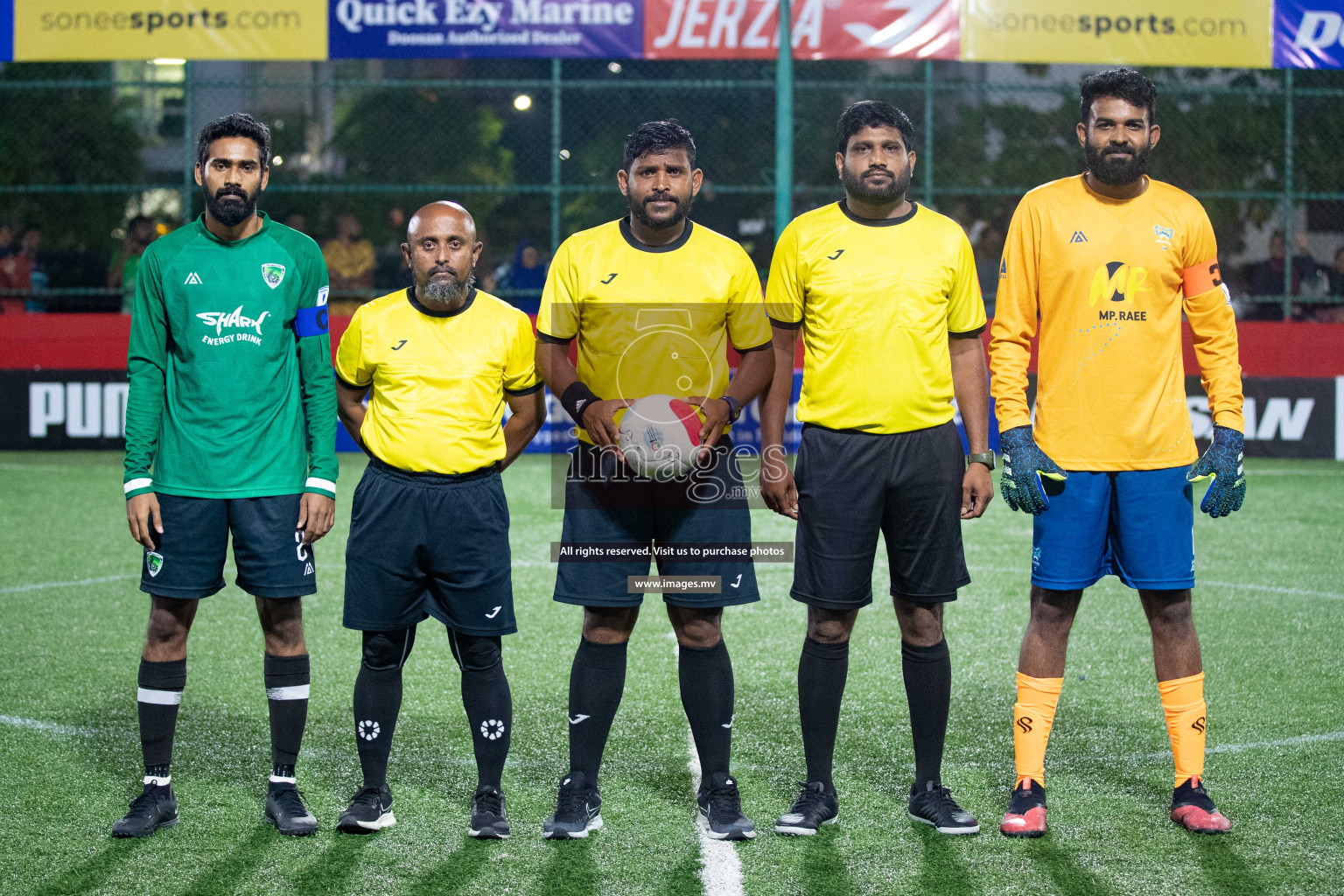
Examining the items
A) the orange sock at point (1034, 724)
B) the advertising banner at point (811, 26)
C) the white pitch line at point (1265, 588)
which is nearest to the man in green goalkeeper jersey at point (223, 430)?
the orange sock at point (1034, 724)

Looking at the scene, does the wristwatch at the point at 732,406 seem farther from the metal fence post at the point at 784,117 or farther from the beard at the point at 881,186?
the metal fence post at the point at 784,117

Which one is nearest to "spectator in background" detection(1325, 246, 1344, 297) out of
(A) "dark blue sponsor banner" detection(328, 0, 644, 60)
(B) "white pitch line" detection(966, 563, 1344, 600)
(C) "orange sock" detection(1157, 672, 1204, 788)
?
(A) "dark blue sponsor banner" detection(328, 0, 644, 60)

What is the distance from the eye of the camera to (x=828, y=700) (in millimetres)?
4195

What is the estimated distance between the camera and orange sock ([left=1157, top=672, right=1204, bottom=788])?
423 cm

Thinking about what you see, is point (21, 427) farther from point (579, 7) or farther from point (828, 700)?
point (828, 700)

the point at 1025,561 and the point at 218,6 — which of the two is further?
the point at 218,6

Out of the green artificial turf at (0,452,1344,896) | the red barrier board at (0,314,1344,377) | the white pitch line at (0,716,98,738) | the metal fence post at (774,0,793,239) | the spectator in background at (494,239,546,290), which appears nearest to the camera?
the green artificial turf at (0,452,1344,896)

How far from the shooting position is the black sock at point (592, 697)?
4141 mm

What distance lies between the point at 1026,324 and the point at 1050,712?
1223 mm

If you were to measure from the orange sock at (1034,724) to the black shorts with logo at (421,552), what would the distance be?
1619mm

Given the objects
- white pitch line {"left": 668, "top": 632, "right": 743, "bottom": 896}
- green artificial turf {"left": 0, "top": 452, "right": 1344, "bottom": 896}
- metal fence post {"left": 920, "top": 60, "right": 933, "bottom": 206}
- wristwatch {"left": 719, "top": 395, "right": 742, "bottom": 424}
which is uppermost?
metal fence post {"left": 920, "top": 60, "right": 933, "bottom": 206}

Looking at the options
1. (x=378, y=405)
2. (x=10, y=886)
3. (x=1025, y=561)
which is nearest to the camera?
(x=10, y=886)

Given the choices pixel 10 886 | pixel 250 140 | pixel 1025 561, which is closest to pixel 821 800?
pixel 10 886

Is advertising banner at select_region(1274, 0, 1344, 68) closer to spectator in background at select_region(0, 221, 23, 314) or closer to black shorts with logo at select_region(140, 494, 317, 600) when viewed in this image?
black shorts with logo at select_region(140, 494, 317, 600)
